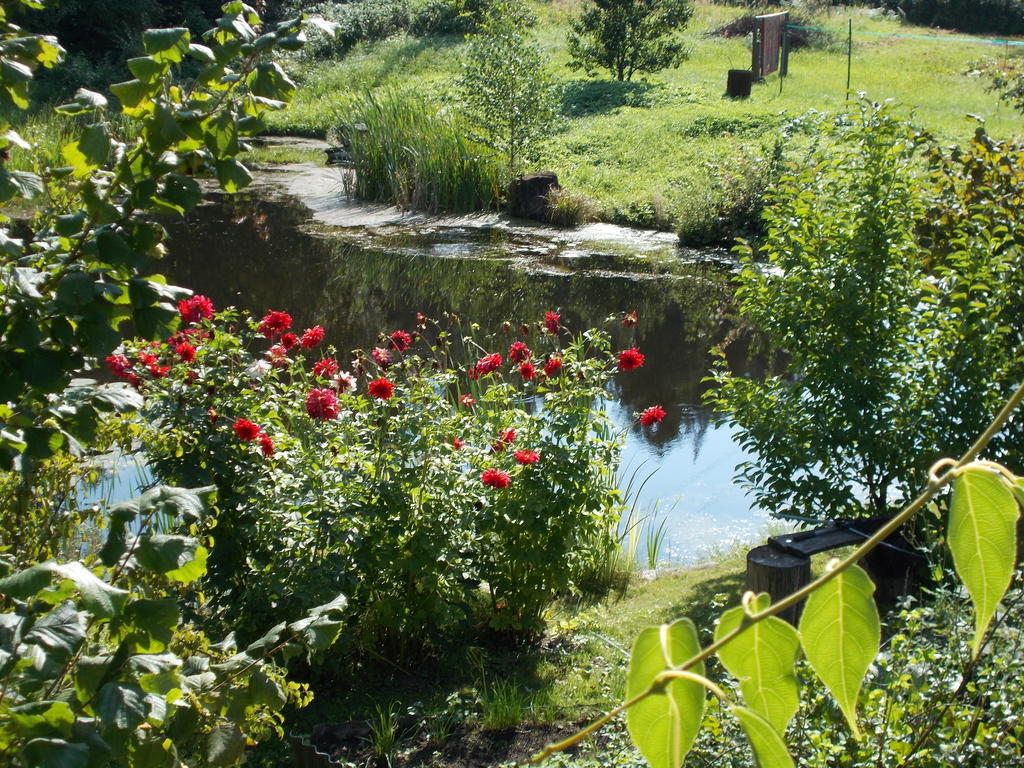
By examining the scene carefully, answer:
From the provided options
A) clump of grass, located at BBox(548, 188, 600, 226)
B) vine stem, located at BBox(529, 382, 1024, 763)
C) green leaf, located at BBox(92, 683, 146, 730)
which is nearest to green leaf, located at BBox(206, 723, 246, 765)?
green leaf, located at BBox(92, 683, 146, 730)

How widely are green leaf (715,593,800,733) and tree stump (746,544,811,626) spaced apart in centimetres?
352

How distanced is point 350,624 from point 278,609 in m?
0.48

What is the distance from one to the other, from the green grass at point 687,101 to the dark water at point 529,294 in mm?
1599

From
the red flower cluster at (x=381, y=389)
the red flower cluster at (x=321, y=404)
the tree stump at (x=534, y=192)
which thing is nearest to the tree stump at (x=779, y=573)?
the red flower cluster at (x=381, y=389)

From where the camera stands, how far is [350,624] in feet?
14.6

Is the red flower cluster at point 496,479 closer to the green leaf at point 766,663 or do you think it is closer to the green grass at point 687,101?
the green leaf at point 766,663

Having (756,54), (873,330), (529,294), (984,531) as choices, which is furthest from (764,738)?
(756,54)

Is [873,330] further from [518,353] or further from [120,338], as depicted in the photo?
[120,338]

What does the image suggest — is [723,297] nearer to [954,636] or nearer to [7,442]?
[954,636]

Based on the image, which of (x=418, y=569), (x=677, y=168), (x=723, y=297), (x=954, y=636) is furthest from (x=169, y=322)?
(x=677, y=168)

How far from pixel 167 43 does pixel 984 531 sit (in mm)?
1656

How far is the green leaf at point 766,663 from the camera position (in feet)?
1.86

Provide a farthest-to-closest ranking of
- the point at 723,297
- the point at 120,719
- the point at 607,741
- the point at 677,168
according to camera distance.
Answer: the point at 677,168 → the point at 723,297 → the point at 607,741 → the point at 120,719

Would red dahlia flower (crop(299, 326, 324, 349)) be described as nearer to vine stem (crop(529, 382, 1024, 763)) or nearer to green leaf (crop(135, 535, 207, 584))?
green leaf (crop(135, 535, 207, 584))
